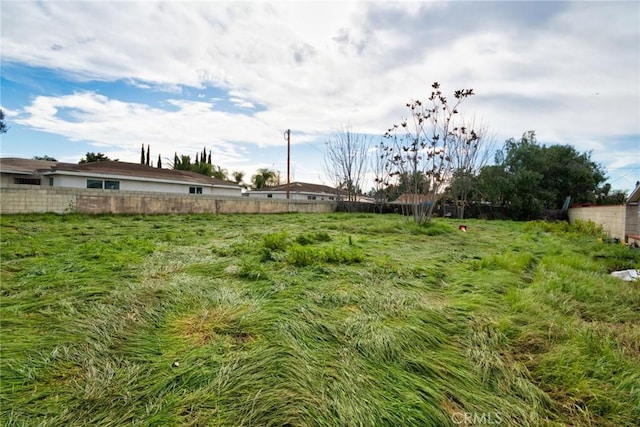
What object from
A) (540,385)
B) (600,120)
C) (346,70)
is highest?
(346,70)

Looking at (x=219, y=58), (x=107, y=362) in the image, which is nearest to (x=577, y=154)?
(x=219, y=58)

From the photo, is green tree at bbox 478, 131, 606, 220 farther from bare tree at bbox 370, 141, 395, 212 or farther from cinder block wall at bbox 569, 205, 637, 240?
bare tree at bbox 370, 141, 395, 212

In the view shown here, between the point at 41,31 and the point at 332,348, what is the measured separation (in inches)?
295

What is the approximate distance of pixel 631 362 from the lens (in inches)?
56.8

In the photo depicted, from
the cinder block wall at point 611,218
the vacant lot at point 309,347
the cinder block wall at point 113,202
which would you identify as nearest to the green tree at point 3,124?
the cinder block wall at point 113,202

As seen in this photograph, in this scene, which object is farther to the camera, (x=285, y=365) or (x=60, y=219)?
(x=60, y=219)

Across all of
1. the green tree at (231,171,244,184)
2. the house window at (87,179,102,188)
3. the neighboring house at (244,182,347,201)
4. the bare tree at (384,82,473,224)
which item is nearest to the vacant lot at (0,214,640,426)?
the bare tree at (384,82,473,224)

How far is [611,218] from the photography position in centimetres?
720

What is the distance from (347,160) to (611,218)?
12699mm

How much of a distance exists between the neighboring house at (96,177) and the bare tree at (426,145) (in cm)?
1301

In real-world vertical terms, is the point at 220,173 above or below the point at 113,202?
above

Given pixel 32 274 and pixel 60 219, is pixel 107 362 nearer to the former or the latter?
pixel 32 274

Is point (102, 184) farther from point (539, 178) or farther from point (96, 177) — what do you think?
point (539, 178)

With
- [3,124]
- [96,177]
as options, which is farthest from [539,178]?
[3,124]
